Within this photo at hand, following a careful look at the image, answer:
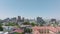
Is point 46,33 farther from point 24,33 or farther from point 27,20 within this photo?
Answer: point 27,20

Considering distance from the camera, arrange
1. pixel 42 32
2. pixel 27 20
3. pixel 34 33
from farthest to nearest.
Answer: pixel 27 20 < pixel 42 32 < pixel 34 33

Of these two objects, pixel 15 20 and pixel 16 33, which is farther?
pixel 15 20

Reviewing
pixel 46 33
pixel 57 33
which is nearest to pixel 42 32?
pixel 46 33

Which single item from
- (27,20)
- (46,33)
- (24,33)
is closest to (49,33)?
(46,33)

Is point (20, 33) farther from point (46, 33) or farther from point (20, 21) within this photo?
point (20, 21)

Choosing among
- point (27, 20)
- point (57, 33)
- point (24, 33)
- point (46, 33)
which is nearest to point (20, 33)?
point (24, 33)

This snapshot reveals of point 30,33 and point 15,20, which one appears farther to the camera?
point 15,20

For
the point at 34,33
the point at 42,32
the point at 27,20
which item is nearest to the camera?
the point at 34,33
